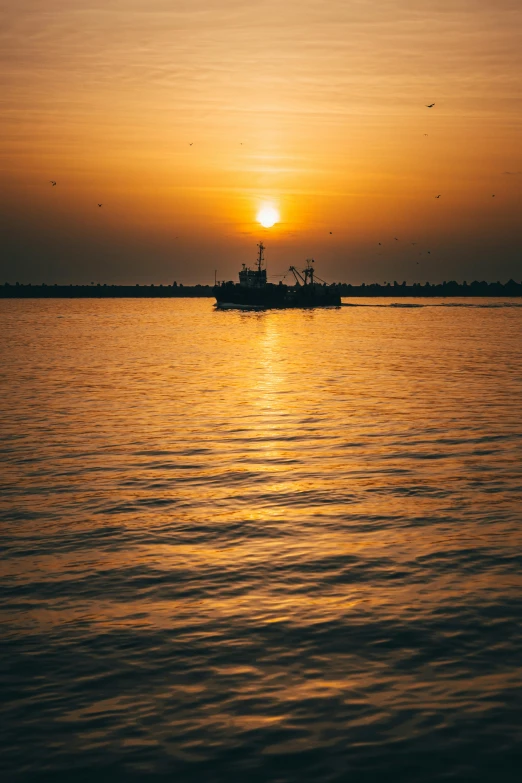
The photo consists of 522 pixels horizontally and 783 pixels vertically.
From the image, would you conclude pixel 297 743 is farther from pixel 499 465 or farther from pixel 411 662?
pixel 499 465

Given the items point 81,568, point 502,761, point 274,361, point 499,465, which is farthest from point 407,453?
point 274,361

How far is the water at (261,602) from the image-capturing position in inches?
358

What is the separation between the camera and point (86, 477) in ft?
77.8

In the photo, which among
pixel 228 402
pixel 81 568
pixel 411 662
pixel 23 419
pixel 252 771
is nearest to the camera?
pixel 252 771

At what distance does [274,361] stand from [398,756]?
61.3 meters

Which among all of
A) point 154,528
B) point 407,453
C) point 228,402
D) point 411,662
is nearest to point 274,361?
point 228,402

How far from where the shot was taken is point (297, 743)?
909cm

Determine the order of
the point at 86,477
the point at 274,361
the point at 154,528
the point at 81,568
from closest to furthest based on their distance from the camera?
the point at 81,568 < the point at 154,528 < the point at 86,477 < the point at 274,361

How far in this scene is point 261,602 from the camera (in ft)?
44.0

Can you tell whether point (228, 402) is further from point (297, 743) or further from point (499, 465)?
point (297, 743)

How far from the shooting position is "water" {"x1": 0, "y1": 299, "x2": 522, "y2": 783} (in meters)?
9.09

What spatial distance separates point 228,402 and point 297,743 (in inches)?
1311

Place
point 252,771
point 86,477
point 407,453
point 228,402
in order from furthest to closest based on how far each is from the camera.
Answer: point 228,402 → point 407,453 → point 86,477 → point 252,771

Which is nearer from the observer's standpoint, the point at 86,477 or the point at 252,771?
the point at 252,771
